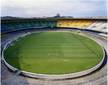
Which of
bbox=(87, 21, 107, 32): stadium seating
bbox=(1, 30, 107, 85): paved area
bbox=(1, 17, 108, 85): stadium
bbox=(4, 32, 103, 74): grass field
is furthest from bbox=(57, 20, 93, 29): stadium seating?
bbox=(1, 30, 107, 85): paved area

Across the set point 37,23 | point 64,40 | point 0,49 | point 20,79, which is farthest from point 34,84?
point 37,23

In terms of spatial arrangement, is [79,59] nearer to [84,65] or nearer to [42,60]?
[84,65]

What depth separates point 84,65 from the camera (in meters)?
27.7

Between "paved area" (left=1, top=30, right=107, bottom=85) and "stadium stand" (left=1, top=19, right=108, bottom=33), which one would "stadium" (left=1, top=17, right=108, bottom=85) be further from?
"stadium stand" (left=1, top=19, right=108, bottom=33)

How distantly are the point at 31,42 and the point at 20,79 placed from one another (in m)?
17.6

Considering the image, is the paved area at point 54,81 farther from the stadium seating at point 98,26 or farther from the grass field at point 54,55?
the stadium seating at point 98,26

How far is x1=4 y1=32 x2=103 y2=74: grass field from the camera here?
26875 mm

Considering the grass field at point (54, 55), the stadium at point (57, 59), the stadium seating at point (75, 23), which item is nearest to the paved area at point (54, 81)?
the stadium at point (57, 59)

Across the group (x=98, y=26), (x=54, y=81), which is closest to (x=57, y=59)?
(x=54, y=81)

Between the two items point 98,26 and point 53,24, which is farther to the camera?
point 53,24

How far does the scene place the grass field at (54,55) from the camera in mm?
26875

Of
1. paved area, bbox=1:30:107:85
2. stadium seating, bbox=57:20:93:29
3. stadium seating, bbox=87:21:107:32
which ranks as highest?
paved area, bbox=1:30:107:85

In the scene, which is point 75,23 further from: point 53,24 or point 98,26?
point 98,26

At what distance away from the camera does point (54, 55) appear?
107 ft
